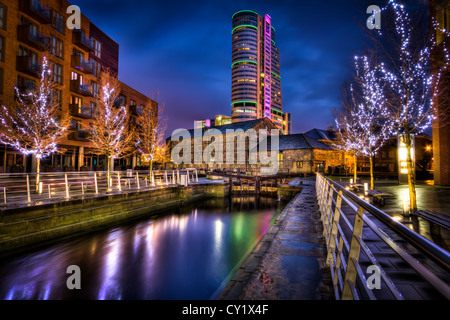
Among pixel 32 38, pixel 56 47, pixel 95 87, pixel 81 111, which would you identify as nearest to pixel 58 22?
pixel 56 47

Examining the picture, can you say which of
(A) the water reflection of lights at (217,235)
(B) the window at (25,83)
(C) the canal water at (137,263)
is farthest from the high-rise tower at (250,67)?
(C) the canal water at (137,263)

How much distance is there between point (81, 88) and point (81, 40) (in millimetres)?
5680

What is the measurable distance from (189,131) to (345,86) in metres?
46.0

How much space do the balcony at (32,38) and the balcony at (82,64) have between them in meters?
3.69

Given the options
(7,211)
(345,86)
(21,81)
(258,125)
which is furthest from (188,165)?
(7,211)

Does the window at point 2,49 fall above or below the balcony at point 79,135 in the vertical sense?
above

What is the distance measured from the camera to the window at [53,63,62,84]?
23531 mm

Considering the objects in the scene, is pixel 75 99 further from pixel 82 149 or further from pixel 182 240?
pixel 182 240

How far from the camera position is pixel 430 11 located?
48.8ft

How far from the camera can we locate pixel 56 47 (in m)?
24.2

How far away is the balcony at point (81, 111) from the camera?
2500 cm

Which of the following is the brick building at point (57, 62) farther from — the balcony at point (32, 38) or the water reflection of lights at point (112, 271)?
the water reflection of lights at point (112, 271)

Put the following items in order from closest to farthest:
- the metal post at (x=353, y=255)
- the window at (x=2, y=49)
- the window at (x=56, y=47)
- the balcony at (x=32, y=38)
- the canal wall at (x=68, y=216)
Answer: the metal post at (x=353, y=255), the canal wall at (x=68, y=216), the window at (x=2, y=49), the balcony at (x=32, y=38), the window at (x=56, y=47)

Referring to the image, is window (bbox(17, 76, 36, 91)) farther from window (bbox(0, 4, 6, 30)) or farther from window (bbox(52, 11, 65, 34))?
window (bbox(52, 11, 65, 34))
